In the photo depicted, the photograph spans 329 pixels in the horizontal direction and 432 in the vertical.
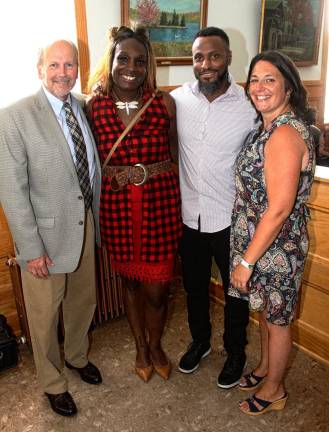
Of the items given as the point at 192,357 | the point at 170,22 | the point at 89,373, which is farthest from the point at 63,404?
the point at 170,22

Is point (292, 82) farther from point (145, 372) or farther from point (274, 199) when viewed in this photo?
point (145, 372)

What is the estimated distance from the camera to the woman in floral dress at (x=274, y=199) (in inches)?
56.6

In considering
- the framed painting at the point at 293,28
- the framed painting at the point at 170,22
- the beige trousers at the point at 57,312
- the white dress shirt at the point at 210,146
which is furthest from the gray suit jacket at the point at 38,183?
the framed painting at the point at 293,28

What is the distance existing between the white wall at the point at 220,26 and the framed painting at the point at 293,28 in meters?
0.08

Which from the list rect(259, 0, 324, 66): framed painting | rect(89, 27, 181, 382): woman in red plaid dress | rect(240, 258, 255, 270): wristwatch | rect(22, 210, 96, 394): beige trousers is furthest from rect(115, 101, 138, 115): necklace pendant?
rect(259, 0, 324, 66): framed painting

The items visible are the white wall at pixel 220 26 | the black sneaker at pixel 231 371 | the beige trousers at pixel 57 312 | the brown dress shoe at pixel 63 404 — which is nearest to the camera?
the beige trousers at pixel 57 312

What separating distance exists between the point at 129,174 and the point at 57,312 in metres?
0.67

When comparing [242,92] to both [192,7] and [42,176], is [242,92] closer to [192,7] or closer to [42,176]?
[42,176]

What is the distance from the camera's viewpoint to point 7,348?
84.5 inches

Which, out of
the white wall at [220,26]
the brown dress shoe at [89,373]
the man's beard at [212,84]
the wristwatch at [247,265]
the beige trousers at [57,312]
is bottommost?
the brown dress shoe at [89,373]

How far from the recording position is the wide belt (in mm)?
1749

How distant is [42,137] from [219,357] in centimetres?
149

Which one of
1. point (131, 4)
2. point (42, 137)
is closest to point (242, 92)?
point (42, 137)

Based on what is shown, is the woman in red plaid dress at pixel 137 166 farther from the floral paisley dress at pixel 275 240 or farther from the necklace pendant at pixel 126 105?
the floral paisley dress at pixel 275 240
